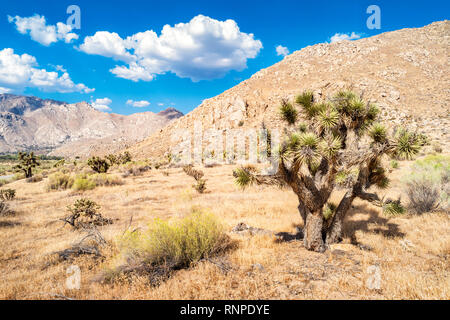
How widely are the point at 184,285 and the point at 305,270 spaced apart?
246cm

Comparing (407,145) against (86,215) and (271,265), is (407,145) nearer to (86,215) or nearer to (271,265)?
(271,265)

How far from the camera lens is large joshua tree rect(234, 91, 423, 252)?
516 cm

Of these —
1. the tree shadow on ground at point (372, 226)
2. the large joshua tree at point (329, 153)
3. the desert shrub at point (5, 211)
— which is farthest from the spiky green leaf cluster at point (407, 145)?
the desert shrub at point (5, 211)

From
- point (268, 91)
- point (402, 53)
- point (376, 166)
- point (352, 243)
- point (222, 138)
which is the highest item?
point (402, 53)

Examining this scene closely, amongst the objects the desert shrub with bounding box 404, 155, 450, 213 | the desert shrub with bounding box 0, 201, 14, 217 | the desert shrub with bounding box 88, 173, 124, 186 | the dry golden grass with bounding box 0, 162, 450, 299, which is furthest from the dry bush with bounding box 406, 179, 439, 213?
the desert shrub with bounding box 88, 173, 124, 186

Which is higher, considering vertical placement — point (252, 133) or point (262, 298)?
point (252, 133)

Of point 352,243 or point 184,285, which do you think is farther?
point 352,243

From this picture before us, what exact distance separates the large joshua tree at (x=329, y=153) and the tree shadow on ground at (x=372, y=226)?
1.18 metres

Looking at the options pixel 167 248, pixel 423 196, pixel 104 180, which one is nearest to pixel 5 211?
pixel 104 180

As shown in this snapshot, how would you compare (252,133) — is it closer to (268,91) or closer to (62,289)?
(268,91)

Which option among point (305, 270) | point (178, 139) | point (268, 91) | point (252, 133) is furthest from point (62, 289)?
point (268, 91)

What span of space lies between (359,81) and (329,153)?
4788 cm

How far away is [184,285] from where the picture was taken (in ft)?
12.7
